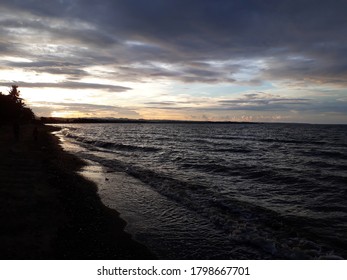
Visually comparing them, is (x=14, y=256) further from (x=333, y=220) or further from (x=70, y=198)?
(x=333, y=220)

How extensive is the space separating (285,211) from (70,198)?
9.47 metres

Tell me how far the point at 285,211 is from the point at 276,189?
475 centimetres

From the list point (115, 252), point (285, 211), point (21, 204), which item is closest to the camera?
point (115, 252)

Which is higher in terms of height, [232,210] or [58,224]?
[58,224]

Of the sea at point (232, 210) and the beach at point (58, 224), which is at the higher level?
the beach at point (58, 224)

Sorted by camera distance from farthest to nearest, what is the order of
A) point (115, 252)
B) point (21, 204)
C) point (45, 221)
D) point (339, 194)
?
point (339, 194) → point (21, 204) → point (45, 221) → point (115, 252)

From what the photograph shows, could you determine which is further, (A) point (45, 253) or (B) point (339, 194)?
(B) point (339, 194)

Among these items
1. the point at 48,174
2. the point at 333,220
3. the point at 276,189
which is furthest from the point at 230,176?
the point at 48,174

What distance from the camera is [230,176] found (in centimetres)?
2197

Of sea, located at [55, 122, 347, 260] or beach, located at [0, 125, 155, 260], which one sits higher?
beach, located at [0, 125, 155, 260]

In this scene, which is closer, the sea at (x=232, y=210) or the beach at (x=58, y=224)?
the beach at (x=58, y=224)

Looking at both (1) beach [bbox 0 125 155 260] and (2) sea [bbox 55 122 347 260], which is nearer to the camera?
(1) beach [bbox 0 125 155 260]

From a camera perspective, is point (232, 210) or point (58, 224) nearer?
point (58, 224)
